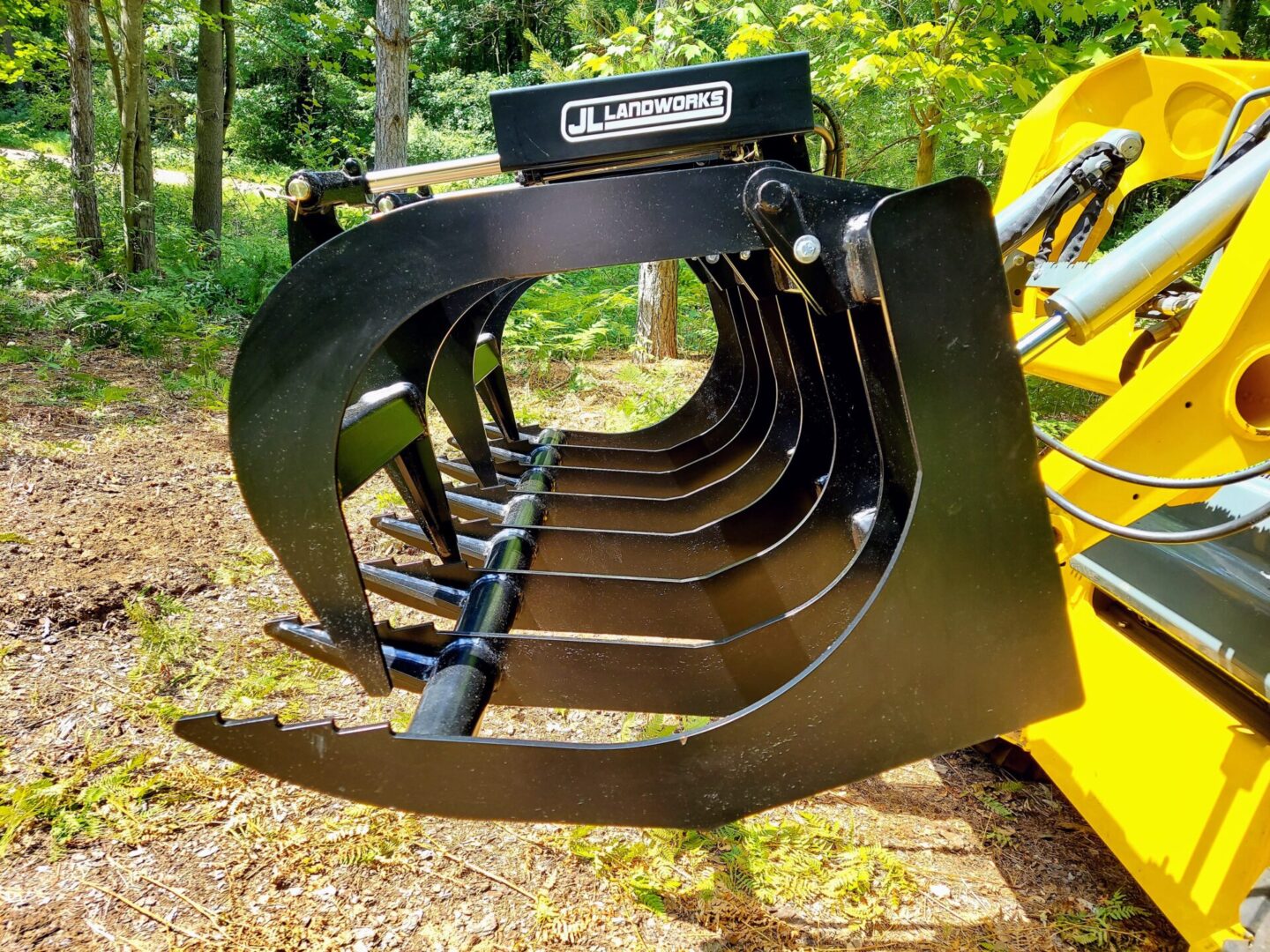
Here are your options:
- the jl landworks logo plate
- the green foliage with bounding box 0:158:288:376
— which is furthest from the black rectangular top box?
the green foliage with bounding box 0:158:288:376

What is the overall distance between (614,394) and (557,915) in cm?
515

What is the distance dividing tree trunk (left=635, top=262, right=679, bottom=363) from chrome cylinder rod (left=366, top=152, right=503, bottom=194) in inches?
237

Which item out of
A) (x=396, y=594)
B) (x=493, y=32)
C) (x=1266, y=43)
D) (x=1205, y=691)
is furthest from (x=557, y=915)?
(x=493, y=32)

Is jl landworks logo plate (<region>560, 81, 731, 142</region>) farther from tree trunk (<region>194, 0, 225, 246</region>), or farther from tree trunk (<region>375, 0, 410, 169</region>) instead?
tree trunk (<region>194, 0, 225, 246</region>)

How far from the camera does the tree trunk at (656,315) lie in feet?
25.2

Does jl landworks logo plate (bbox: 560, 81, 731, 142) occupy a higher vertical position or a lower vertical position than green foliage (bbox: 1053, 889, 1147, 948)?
higher

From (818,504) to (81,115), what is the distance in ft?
31.2

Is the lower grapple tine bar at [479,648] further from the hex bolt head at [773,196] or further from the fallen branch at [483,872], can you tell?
the hex bolt head at [773,196]

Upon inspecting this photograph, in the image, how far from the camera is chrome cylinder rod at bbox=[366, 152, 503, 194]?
1.67m

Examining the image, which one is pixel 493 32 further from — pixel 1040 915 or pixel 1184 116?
pixel 1040 915

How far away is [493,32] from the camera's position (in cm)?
2180

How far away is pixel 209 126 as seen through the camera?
10.9m

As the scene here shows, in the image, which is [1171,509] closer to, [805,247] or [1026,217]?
[1026,217]

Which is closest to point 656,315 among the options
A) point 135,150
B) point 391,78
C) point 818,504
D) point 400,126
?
point 400,126
